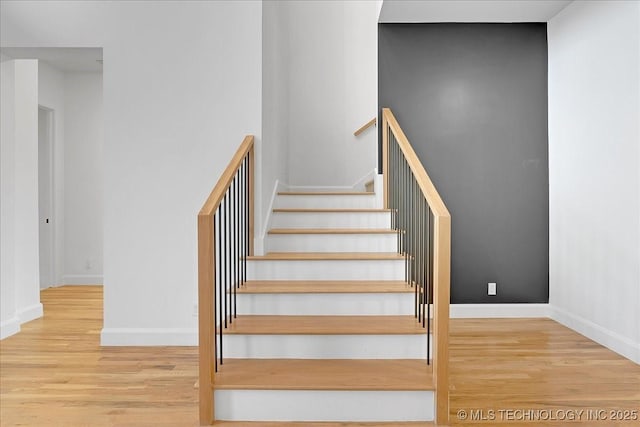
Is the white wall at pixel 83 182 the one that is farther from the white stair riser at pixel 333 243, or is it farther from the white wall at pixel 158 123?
the white stair riser at pixel 333 243

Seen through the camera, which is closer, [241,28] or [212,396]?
[212,396]

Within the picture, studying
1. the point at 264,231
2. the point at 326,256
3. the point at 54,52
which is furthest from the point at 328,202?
the point at 54,52

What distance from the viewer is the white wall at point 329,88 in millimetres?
6133

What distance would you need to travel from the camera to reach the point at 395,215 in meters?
4.11

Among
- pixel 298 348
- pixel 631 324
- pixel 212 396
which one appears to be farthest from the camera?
pixel 631 324

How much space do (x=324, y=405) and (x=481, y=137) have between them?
124 inches

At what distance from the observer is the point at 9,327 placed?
4.06 m

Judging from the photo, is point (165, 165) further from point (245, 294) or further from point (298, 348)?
point (298, 348)

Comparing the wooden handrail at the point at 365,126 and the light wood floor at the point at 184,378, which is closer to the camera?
the light wood floor at the point at 184,378

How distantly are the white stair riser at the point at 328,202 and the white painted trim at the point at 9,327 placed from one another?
239 centimetres

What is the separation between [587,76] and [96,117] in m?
5.56

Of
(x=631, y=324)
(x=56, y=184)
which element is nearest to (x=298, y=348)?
(x=631, y=324)

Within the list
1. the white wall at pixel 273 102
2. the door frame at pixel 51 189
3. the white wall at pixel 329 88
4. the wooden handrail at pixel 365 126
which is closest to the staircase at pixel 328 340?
the white wall at pixel 273 102

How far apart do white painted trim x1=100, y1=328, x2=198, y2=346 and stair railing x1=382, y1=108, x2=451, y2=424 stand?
169 cm
